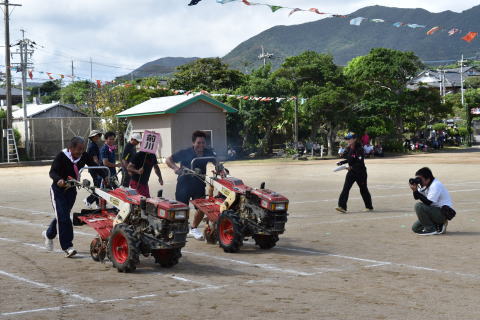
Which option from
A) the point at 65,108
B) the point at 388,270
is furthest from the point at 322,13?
the point at 65,108

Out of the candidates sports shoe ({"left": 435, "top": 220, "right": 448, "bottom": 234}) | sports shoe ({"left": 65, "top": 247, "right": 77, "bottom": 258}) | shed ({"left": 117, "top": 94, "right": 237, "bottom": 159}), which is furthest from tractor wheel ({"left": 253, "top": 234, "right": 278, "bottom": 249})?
shed ({"left": 117, "top": 94, "right": 237, "bottom": 159})

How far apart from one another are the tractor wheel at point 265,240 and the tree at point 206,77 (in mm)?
43903

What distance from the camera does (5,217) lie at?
1434 centimetres

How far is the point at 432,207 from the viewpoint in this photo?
1092 cm

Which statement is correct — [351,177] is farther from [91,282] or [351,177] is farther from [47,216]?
[91,282]

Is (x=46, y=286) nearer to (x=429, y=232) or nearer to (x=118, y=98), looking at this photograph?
(x=429, y=232)

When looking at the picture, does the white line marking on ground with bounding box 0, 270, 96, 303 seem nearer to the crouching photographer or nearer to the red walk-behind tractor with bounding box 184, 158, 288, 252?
the red walk-behind tractor with bounding box 184, 158, 288, 252


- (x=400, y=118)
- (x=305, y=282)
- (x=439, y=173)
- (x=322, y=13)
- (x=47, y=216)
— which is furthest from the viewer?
(x=400, y=118)

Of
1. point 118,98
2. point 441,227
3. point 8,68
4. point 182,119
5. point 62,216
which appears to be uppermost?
point 8,68

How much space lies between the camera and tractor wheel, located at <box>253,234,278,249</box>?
9.64 meters

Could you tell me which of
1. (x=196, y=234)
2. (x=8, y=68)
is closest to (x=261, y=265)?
(x=196, y=234)

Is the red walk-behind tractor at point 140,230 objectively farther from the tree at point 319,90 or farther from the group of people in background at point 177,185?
the tree at point 319,90

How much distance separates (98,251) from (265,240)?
8.03 feet

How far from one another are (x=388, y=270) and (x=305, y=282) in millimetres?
1251
